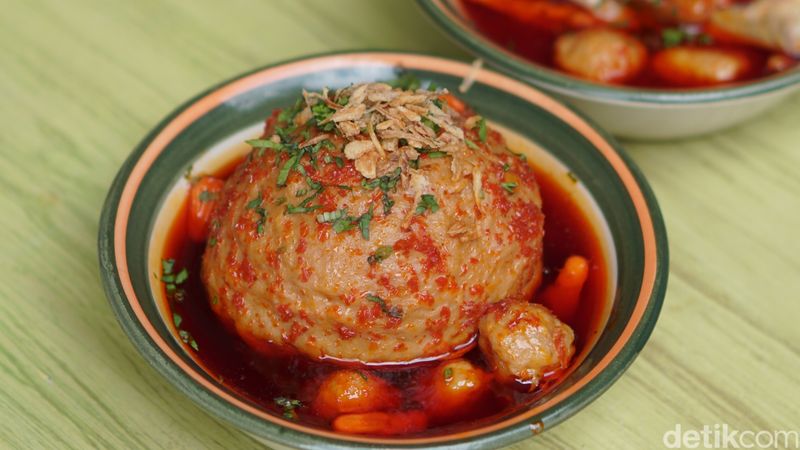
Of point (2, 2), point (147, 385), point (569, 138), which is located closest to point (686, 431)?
point (569, 138)

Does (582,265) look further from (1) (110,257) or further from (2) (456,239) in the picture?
(1) (110,257)

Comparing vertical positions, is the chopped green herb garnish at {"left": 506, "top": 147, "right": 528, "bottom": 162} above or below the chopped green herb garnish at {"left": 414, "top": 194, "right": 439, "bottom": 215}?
above

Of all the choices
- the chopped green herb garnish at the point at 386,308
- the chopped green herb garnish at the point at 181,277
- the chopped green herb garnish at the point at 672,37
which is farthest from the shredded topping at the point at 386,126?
the chopped green herb garnish at the point at 672,37

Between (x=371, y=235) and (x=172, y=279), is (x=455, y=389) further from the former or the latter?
(x=172, y=279)

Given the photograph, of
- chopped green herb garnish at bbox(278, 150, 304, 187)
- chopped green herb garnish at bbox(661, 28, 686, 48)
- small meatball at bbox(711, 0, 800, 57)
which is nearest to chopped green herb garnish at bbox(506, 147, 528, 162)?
chopped green herb garnish at bbox(278, 150, 304, 187)

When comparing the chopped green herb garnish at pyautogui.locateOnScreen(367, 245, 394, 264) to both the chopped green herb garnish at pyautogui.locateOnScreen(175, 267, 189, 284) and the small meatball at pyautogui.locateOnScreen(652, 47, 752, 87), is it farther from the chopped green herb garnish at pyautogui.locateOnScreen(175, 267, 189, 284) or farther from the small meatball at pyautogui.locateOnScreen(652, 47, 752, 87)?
the small meatball at pyautogui.locateOnScreen(652, 47, 752, 87)

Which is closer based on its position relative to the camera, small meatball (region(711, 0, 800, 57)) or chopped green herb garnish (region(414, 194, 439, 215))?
chopped green herb garnish (region(414, 194, 439, 215))

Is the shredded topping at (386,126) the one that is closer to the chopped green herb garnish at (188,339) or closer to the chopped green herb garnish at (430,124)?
the chopped green herb garnish at (430,124)
